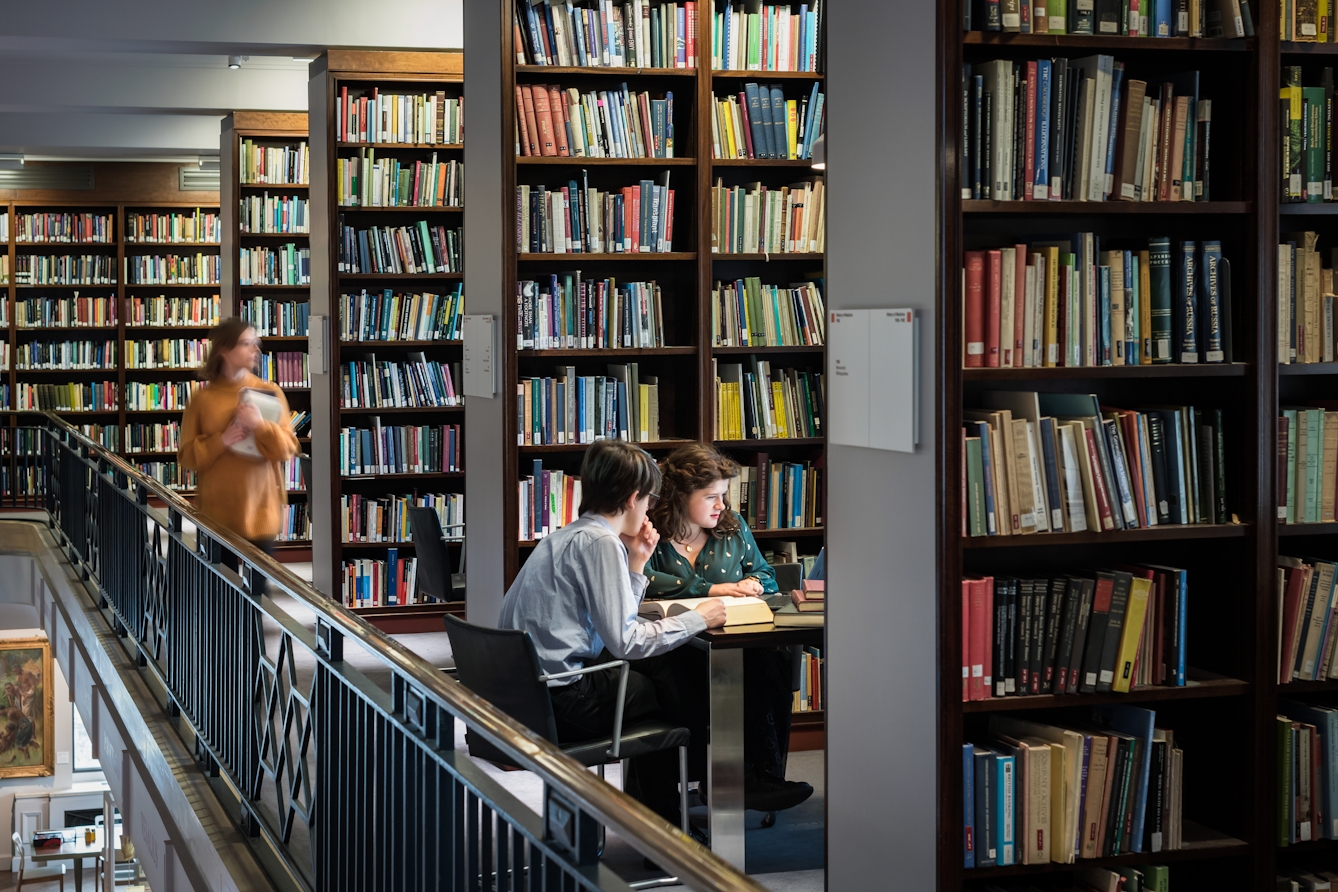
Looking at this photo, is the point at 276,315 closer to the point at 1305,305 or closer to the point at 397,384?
the point at 397,384

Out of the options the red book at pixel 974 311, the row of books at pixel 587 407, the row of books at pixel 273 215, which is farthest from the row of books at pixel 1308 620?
the row of books at pixel 273 215

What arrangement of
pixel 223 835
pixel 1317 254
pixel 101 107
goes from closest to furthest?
1. pixel 1317 254
2. pixel 223 835
3. pixel 101 107

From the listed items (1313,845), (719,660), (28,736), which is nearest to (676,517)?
(719,660)

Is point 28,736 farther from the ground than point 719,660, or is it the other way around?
point 719,660

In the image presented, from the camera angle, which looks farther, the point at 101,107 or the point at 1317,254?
the point at 101,107

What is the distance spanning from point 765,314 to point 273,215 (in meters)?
5.01

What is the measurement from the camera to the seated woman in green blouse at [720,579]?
14.5 feet

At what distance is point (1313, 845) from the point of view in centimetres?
321

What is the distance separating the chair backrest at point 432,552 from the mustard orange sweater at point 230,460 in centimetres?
82

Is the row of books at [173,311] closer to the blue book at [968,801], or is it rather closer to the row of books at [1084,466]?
the row of books at [1084,466]

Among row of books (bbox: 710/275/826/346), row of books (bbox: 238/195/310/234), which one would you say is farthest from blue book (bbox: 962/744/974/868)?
row of books (bbox: 238/195/310/234)

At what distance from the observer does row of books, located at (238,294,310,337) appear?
9.38 metres

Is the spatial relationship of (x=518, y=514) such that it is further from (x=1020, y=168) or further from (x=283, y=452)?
(x=1020, y=168)

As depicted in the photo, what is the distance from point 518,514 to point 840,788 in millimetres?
2313
